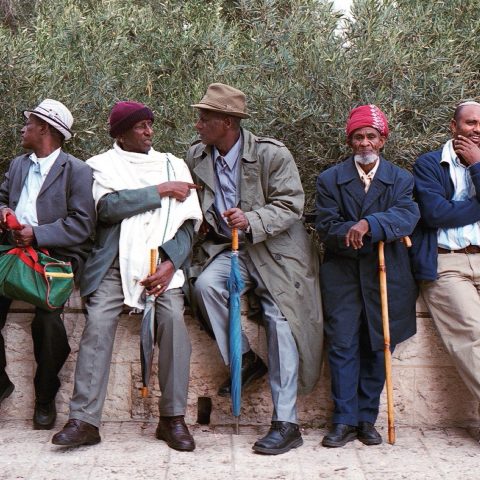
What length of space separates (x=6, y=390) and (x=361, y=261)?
7.60 ft

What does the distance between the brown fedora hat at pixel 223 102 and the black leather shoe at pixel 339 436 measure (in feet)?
6.49

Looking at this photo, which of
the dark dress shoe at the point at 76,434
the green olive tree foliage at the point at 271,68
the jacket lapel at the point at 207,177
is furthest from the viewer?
the green olive tree foliage at the point at 271,68

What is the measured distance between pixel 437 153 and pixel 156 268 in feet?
6.30

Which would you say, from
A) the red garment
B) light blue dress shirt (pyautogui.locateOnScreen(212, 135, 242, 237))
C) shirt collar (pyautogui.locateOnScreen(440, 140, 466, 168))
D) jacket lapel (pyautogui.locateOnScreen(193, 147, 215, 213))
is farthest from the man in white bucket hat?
shirt collar (pyautogui.locateOnScreen(440, 140, 466, 168))

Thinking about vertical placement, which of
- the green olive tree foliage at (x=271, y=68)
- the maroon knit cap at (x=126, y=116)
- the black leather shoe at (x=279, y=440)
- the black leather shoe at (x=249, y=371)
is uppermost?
the green olive tree foliage at (x=271, y=68)

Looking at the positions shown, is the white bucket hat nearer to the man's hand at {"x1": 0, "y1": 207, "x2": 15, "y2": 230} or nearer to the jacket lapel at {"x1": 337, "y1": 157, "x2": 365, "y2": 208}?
the man's hand at {"x1": 0, "y1": 207, "x2": 15, "y2": 230}

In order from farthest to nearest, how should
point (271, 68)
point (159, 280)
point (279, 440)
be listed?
point (271, 68)
point (159, 280)
point (279, 440)

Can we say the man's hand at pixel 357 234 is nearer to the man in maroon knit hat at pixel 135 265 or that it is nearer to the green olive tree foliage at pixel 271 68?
the man in maroon knit hat at pixel 135 265

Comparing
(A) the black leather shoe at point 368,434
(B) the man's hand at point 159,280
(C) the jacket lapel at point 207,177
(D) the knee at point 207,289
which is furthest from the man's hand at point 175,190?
(A) the black leather shoe at point 368,434

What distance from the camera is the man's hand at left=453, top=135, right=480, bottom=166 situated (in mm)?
5484

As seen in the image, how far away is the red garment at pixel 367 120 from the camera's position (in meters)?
5.40

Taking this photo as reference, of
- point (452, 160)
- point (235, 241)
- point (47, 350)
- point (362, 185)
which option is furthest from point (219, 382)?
point (452, 160)

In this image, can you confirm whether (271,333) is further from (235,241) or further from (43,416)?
(43,416)

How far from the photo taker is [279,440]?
16.8 ft
